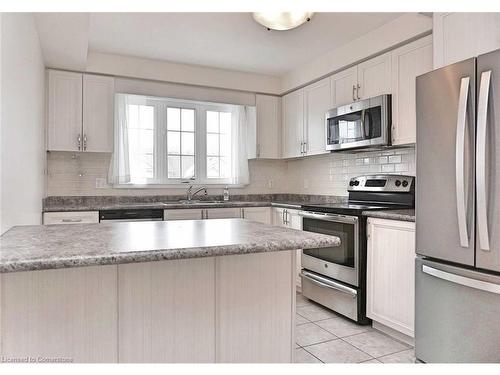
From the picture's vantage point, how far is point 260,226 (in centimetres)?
167

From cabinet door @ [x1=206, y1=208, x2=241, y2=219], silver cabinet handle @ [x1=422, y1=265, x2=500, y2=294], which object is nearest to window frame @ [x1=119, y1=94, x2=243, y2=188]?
cabinet door @ [x1=206, y1=208, x2=241, y2=219]

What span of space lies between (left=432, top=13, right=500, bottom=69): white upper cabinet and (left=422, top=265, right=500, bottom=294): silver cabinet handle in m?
1.29

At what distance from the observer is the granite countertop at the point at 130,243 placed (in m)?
1.00

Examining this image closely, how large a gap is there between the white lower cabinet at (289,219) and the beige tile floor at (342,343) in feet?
2.18

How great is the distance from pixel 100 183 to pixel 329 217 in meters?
2.43

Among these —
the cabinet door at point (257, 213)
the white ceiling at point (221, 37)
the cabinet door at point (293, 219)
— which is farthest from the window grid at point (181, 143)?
the cabinet door at point (293, 219)

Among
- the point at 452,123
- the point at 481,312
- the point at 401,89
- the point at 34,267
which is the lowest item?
the point at 481,312

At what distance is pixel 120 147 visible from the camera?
393 cm

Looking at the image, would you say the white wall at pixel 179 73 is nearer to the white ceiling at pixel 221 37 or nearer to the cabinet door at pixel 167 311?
the white ceiling at pixel 221 37

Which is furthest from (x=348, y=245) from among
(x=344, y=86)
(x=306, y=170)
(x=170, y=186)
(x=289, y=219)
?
(x=170, y=186)

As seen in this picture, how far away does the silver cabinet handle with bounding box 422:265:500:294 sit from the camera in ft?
5.95

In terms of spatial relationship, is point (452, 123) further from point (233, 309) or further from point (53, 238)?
point (53, 238)

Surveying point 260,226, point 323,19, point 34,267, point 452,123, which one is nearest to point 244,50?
point 323,19

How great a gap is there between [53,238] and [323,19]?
8.59 feet
